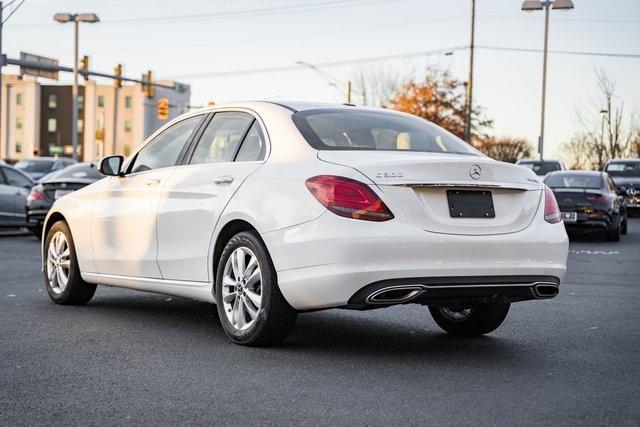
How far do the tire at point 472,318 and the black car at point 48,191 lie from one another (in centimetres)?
1176

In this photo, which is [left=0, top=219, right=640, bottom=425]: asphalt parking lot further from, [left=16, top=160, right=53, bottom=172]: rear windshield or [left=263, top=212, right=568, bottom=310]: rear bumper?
[left=16, top=160, right=53, bottom=172]: rear windshield

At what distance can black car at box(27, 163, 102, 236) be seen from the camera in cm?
1848

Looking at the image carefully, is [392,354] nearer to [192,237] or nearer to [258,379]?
[258,379]

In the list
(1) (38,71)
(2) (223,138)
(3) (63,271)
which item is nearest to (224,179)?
(2) (223,138)

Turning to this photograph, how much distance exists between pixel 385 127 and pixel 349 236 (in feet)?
4.46

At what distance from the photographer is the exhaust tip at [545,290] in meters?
6.60

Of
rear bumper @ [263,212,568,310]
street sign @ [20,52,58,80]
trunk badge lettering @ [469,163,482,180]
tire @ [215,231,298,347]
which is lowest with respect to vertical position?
tire @ [215,231,298,347]

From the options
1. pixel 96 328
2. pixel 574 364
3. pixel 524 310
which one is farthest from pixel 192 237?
pixel 524 310

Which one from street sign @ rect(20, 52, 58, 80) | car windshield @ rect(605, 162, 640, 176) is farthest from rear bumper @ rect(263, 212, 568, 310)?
street sign @ rect(20, 52, 58, 80)

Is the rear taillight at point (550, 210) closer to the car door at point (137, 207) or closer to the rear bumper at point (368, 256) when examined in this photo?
the rear bumper at point (368, 256)

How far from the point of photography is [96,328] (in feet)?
25.3

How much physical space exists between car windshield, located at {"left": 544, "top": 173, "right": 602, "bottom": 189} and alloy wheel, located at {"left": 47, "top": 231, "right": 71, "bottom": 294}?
1409 centimetres

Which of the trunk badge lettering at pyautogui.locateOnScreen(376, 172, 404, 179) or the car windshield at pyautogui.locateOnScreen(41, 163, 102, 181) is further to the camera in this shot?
the car windshield at pyautogui.locateOnScreen(41, 163, 102, 181)

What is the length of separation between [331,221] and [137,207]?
2.39 metres
